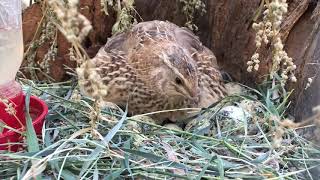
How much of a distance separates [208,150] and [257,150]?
211mm

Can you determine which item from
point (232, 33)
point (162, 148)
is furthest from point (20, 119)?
point (232, 33)

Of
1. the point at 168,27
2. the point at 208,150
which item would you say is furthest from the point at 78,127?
the point at 168,27

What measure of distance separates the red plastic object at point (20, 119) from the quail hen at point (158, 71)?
0.87 feet

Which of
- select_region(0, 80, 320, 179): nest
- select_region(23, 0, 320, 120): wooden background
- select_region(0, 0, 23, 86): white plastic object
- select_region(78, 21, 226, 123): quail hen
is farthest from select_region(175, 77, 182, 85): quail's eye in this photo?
select_region(0, 0, 23, 86): white plastic object

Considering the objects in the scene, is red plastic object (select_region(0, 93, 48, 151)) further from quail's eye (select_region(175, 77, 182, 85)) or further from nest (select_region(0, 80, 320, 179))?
quail's eye (select_region(175, 77, 182, 85))

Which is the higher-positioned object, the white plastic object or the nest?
the white plastic object

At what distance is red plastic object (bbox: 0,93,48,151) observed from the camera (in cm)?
214

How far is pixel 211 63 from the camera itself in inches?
121

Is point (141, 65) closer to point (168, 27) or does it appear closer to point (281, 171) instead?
point (168, 27)

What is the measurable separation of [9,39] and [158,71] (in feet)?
2.48

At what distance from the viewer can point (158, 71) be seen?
279cm

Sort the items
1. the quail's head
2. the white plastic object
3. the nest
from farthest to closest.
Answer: the quail's head → the white plastic object → the nest

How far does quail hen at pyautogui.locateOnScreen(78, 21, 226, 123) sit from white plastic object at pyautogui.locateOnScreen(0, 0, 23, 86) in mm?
392

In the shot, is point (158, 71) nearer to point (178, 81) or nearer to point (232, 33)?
point (178, 81)
